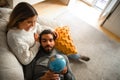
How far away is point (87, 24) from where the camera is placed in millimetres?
2406

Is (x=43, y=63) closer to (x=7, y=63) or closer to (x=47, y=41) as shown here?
(x=47, y=41)

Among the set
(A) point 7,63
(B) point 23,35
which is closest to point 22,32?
(B) point 23,35

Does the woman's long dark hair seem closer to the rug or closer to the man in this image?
the man

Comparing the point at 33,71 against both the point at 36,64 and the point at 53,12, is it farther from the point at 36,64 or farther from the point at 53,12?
the point at 53,12

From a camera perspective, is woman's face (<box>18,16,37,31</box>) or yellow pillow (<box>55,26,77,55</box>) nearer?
woman's face (<box>18,16,37,31</box>)

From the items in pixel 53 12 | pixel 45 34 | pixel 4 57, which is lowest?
pixel 53 12

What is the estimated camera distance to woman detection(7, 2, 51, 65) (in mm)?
1065

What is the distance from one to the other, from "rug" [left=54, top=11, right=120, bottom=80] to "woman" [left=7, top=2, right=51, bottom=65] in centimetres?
75

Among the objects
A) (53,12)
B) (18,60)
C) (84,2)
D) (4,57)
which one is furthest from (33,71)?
(84,2)

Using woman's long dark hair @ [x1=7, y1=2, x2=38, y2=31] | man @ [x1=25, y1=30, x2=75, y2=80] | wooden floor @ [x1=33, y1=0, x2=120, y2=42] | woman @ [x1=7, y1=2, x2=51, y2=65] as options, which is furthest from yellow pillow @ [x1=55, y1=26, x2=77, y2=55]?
wooden floor @ [x1=33, y1=0, x2=120, y2=42]

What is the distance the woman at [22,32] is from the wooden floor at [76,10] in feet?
3.79

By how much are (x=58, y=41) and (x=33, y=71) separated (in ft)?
1.33

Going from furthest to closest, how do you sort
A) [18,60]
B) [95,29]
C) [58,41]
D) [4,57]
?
1. [95,29]
2. [58,41]
3. [18,60]
4. [4,57]

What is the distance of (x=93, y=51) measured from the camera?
2020mm
